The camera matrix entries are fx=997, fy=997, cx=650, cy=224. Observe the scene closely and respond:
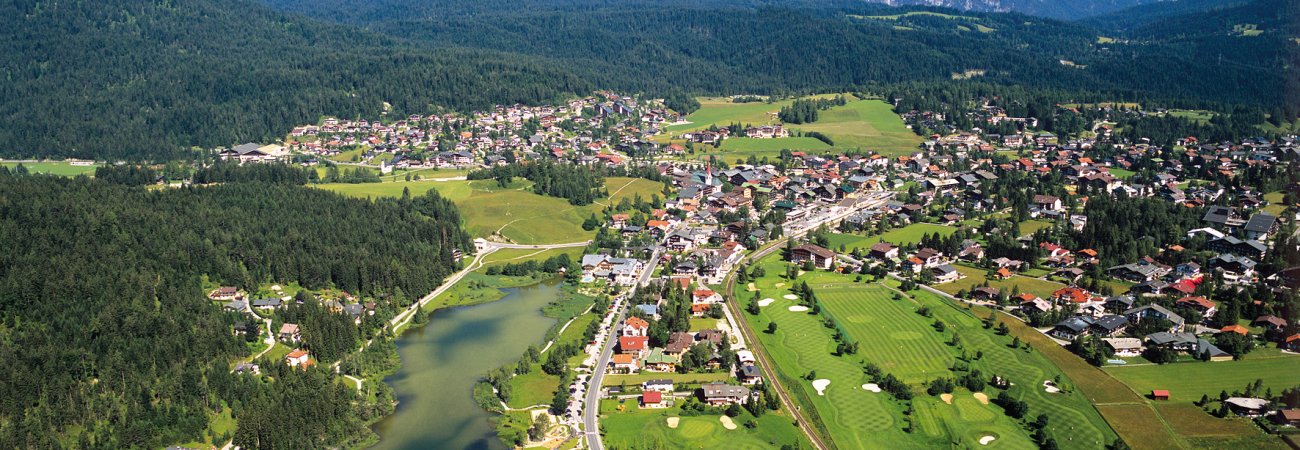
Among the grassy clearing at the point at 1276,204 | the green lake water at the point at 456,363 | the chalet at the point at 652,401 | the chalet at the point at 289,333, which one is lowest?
the green lake water at the point at 456,363

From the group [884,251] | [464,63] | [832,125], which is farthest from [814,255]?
[464,63]

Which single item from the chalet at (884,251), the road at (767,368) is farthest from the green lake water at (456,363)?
the chalet at (884,251)

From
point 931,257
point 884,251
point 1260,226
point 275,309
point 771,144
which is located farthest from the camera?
point 771,144

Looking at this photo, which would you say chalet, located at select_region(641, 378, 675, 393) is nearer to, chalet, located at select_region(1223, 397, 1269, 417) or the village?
the village

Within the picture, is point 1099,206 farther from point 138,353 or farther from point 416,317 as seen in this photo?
point 138,353

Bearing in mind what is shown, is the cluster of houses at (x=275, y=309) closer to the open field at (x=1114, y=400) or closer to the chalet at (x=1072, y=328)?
the open field at (x=1114, y=400)

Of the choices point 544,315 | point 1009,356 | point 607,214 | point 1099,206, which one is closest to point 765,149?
point 607,214

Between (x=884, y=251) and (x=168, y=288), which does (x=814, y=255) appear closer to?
(x=884, y=251)
